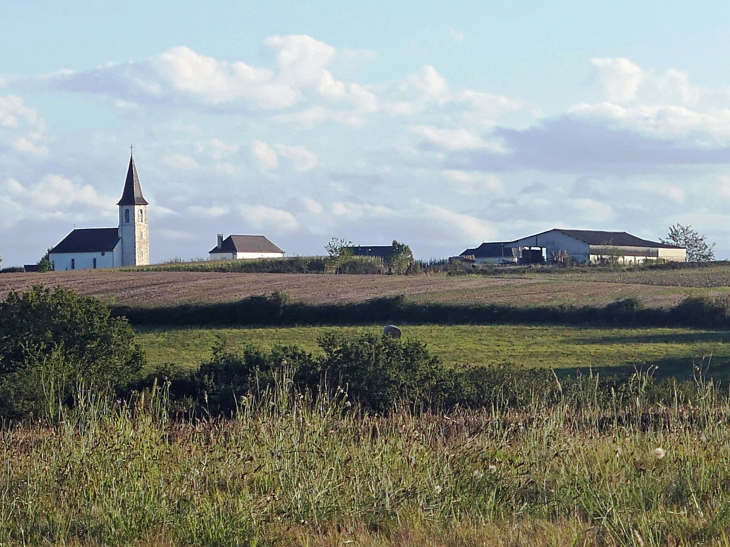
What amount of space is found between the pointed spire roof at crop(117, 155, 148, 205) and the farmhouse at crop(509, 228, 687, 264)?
4912 centimetres

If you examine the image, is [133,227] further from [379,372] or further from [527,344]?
[379,372]

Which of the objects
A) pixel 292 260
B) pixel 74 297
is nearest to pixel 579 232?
pixel 292 260

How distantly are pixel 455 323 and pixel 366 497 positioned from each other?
36.6 m

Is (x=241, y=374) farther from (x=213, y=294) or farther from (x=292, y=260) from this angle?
(x=292, y=260)

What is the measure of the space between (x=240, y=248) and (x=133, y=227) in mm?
14776

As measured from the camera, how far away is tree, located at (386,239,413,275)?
236ft

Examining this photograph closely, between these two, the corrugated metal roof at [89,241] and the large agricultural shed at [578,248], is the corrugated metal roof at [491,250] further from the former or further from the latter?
the corrugated metal roof at [89,241]

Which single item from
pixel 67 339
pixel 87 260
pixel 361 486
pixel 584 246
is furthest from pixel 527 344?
pixel 87 260

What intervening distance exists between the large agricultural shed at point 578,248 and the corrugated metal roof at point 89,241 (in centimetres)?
4632

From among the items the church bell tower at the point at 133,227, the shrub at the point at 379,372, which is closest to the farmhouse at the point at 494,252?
the church bell tower at the point at 133,227

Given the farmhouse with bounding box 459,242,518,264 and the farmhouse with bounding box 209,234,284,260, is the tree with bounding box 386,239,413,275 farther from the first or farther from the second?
the farmhouse with bounding box 209,234,284,260

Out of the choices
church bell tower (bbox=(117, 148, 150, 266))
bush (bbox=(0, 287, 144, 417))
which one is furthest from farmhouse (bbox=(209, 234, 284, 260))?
bush (bbox=(0, 287, 144, 417))

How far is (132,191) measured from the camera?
118250 mm

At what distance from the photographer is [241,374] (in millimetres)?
17078
